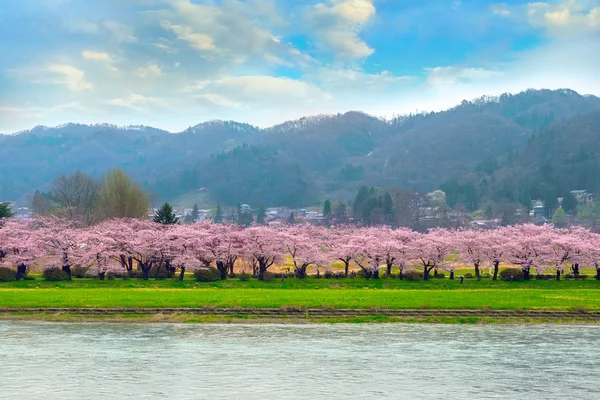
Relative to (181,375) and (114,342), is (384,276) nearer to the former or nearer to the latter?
(114,342)

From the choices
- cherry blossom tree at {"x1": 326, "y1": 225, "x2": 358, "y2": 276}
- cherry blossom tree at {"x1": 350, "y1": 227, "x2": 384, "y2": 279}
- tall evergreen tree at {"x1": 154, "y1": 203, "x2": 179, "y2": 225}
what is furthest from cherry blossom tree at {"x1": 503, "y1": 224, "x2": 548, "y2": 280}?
tall evergreen tree at {"x1": 154, "y1": 203, "x2": 179, "y2": 225}

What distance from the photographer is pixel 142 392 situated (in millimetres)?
27672

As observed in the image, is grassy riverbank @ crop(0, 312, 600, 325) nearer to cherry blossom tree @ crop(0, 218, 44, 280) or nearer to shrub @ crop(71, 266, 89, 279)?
cherry blossom tree @ crop(0, 218, 44, 280)

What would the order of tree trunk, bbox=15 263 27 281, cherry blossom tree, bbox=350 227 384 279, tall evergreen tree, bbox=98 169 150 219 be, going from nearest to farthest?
tree trunk, bbox=15 263 27 281
cherry blossom tree, bbox=350 227 384 279
tall evergreen tree, bbox=98 169 150 219

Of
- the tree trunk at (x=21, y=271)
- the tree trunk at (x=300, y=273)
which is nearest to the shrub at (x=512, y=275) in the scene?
the tree trunk at (x=300, y=273)

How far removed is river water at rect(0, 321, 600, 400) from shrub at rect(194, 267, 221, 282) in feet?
103

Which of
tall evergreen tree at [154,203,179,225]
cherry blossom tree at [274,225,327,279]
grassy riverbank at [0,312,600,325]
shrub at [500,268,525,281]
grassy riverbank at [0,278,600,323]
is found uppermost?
tall evergreen tree at [154,203,179,225]

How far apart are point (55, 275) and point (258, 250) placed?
74.2ft

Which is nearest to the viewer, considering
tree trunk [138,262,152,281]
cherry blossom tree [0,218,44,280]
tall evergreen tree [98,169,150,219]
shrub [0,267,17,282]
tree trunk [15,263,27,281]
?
shrub [0,267,17,282]

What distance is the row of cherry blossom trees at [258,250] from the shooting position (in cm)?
8081

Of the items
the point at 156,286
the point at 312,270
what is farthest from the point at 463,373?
the point at 312,270

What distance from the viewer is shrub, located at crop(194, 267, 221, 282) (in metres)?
77.9

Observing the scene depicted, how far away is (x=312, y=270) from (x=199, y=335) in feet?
192

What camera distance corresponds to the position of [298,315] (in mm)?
49719
